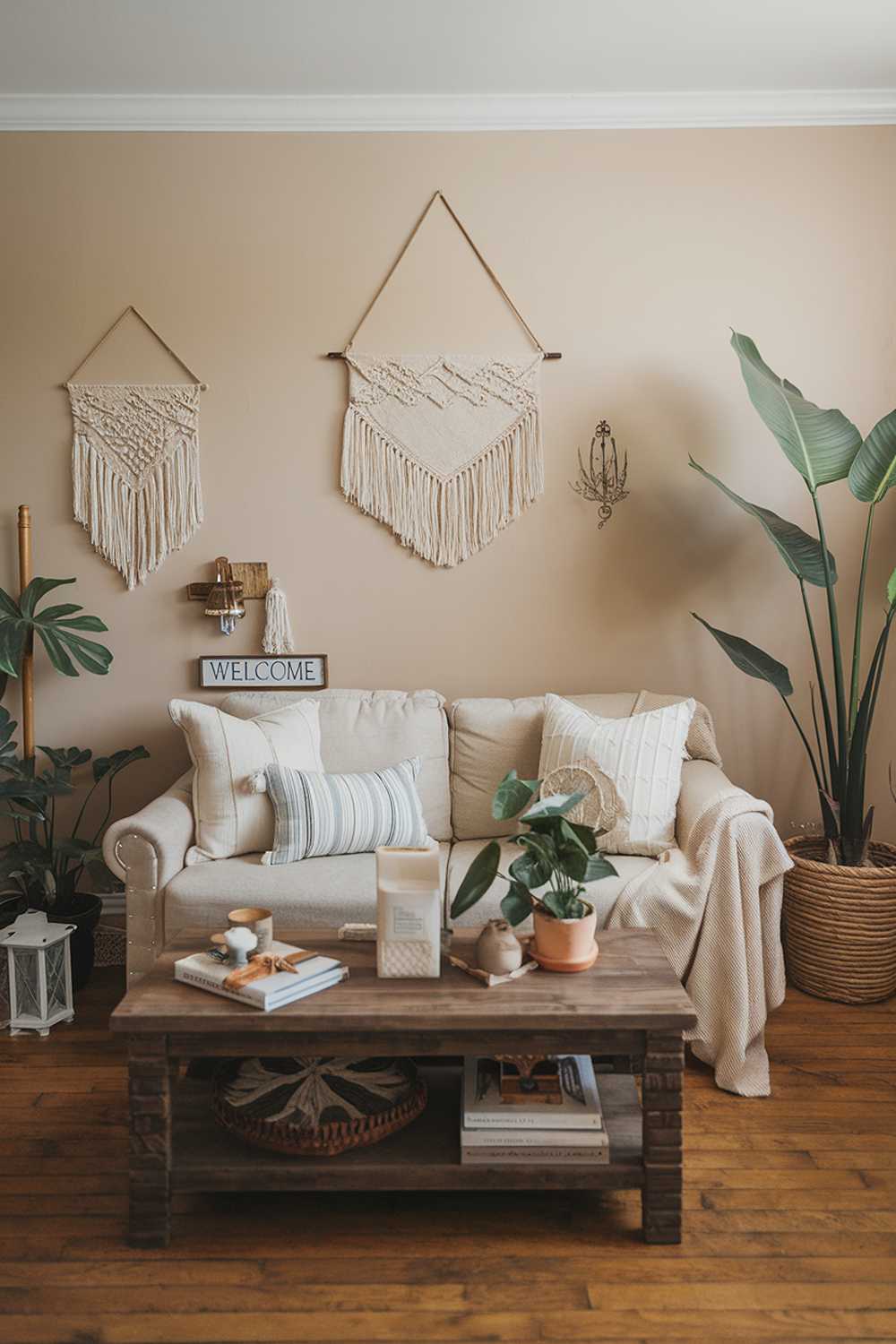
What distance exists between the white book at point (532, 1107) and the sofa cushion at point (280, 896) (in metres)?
0.62

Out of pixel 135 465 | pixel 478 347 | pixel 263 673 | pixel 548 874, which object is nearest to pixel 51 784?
pixel 263 673

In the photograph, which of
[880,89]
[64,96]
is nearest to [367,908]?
[64,96]

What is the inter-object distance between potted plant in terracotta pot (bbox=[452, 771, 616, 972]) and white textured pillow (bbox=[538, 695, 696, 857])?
722mm

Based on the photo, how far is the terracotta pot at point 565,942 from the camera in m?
1.97

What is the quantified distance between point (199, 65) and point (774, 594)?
2.45 metres

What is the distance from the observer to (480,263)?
10.8ft

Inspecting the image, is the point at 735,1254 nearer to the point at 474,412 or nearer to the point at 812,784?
the point at 812,784

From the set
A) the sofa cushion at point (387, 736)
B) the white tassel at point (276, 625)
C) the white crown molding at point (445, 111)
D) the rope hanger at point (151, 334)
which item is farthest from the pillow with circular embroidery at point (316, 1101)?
the white crown molding at point (445, 111)

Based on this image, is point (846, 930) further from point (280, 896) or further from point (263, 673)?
point (263, 673)

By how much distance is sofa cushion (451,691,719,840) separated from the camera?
10.1 ft

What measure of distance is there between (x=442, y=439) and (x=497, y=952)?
1910 mm

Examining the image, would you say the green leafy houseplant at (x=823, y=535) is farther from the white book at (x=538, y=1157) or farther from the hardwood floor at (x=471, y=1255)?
the white book at (x=538, y=1157)

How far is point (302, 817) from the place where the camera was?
8.99 feet

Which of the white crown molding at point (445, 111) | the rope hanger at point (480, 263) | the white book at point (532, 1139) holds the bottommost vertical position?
the white book at point (532, 1139)
